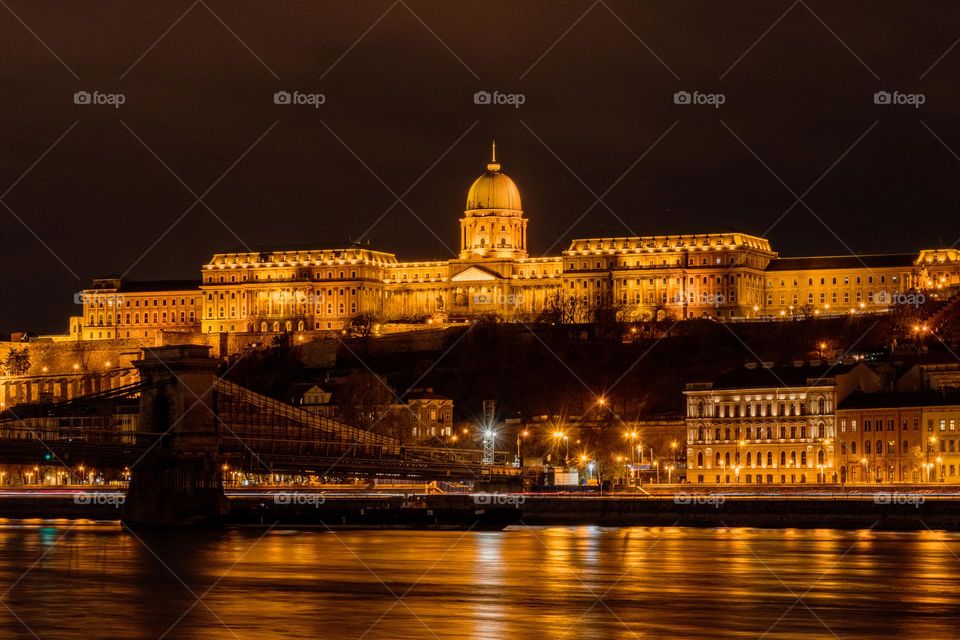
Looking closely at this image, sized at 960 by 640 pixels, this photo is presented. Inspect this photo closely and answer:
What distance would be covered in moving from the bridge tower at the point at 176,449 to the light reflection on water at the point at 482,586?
2719 mm

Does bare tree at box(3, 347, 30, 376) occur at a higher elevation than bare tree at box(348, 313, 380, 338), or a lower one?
lower

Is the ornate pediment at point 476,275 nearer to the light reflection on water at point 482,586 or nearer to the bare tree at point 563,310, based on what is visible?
the bare tree at point 563,310

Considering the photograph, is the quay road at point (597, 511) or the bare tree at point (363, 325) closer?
the quay road at point (597, 511)

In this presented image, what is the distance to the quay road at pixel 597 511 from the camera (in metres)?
70.0

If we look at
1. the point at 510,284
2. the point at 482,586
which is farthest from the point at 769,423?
the point at 510,284

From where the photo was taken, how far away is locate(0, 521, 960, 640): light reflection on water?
116ft

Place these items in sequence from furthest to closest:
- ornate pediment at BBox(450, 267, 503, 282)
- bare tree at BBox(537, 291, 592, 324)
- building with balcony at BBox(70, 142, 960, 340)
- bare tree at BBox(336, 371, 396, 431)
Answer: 1. ornate pediment at BBox(450, 267, 503, 282)
2. bare tree at BBox(537, 291, 592, 324)
3. building with balcony at BBox(70, 142, 960, 340)
4. bare tree at BBox(336, 371, 396, 431)

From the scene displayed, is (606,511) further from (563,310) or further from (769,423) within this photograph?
(563,310)

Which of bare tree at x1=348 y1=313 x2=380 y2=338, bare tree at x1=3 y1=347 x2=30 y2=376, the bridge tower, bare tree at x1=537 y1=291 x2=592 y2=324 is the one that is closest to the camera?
the bridge tower

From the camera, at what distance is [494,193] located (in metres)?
194

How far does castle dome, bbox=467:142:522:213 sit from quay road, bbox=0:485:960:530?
111 meters

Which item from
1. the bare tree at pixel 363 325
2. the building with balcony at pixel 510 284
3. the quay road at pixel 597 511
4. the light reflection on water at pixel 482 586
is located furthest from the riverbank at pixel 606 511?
the bare tree at pixel 363 325

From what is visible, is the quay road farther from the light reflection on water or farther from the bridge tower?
the light reflection on water

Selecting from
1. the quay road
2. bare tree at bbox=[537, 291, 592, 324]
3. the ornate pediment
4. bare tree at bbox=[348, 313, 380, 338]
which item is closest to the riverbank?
the quay road
